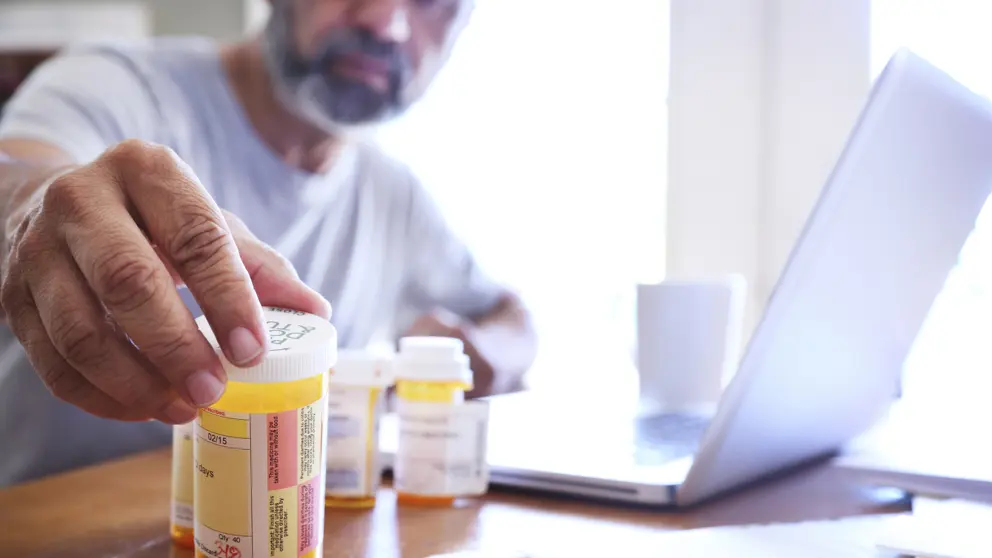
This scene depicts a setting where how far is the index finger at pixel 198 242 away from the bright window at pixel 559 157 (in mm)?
1120

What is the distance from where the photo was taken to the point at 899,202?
1.71 ft

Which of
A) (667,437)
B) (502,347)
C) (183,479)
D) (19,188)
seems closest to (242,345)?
(183,479)

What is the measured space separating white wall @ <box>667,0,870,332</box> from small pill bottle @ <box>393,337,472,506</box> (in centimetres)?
87

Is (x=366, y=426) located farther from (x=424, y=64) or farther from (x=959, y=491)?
(x=424, y=64)

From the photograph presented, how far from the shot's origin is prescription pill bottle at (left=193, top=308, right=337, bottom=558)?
1.26 feet

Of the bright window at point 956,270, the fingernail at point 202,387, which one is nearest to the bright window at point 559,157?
Answer: the bright window at point 956,270

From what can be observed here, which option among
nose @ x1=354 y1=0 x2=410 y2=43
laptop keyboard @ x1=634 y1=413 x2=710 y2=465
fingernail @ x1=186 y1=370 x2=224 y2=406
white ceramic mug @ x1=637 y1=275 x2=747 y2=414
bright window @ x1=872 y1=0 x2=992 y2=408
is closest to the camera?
fingernail @ x1=186 y1=370 x2=224 y2=406

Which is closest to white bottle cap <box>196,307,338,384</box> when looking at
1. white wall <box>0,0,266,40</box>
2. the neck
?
the neck

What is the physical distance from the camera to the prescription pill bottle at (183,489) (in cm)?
47

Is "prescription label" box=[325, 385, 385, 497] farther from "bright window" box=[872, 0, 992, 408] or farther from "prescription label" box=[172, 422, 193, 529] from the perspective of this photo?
"bright window" box=[872, 0, 992, 408]

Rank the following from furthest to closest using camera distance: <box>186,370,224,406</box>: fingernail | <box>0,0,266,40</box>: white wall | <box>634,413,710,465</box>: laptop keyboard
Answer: <box>0,0,266,40</box>: white wall
<box>634,413,710,465</box>: laptop keyboard
<box>186,370,224,406</box>: fingernail

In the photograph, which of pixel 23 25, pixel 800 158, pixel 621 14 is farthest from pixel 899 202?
pixel 23 25

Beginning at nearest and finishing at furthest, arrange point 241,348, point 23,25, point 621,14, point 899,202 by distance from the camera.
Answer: point 241,348
point 899,202
point 621,14
point 23,25

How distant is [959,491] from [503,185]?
4.04 ft
